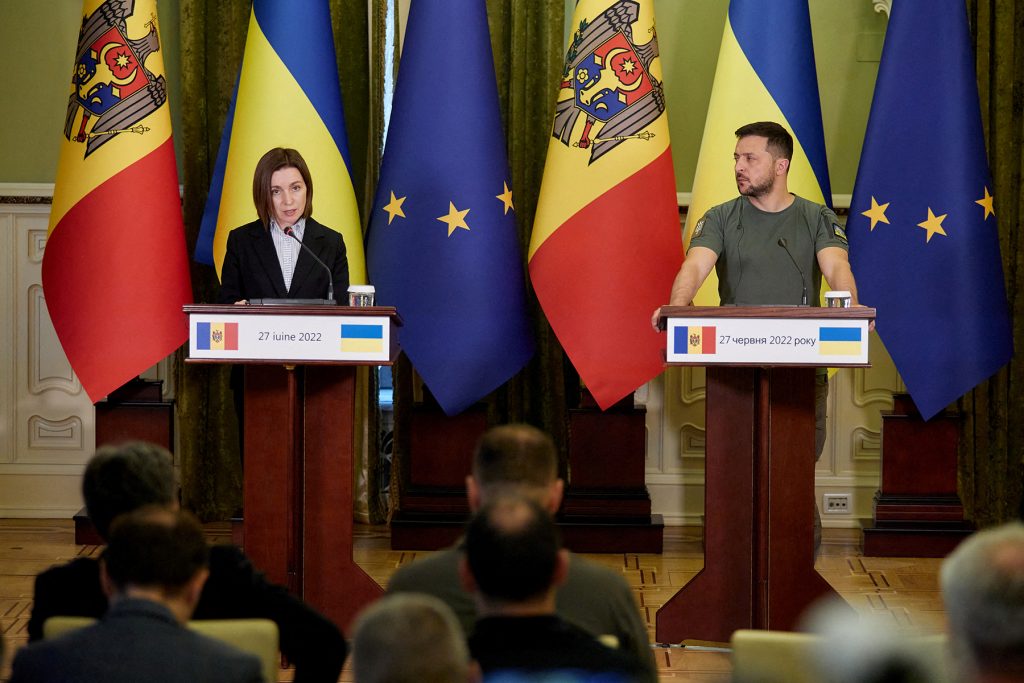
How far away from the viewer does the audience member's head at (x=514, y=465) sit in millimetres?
2293

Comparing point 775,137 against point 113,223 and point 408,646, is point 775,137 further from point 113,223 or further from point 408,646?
point 408,646

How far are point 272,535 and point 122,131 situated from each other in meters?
2.15

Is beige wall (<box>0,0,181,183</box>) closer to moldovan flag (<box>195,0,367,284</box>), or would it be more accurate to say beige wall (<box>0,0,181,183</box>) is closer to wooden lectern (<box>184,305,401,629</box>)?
moldovan flag (<box>195,0,367,284</box>)

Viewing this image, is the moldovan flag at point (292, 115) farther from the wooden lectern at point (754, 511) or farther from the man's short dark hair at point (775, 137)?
the wooden lectern at point (754, 511)

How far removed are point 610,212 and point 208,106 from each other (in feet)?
6.59

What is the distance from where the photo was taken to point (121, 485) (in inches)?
86.2

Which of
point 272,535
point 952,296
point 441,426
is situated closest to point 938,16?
point 952,296

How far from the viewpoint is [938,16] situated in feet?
16.3

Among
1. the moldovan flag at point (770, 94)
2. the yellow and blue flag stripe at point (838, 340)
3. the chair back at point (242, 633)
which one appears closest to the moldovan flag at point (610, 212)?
the moldovan flag at point (770, 94)

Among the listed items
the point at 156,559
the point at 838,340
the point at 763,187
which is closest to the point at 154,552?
the point at 156,559

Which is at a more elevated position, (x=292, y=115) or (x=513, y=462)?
(x=292, y=115)

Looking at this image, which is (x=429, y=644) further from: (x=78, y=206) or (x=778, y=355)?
(x=78, y=206)

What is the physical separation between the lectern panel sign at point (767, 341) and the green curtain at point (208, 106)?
8.54ft

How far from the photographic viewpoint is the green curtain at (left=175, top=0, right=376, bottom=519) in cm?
560
